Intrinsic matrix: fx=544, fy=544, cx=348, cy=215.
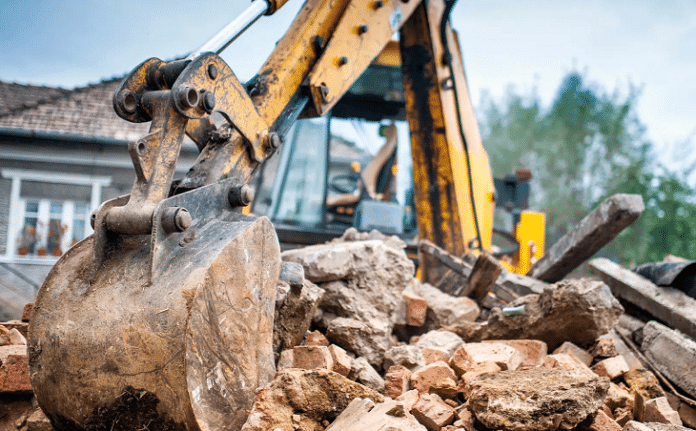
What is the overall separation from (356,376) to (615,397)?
1122 mm

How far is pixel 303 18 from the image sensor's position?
293cm

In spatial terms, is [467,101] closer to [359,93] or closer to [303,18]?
[359,93]

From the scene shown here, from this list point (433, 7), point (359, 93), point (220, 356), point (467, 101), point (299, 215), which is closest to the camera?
point (220, 356)

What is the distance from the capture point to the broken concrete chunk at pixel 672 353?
8.70 feet

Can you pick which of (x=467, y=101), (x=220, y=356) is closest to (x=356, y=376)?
(x=220, y=356)

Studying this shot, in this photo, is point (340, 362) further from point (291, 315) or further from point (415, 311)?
point (415, 311)

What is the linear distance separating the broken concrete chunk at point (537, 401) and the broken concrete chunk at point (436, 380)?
A: 0.70 feet

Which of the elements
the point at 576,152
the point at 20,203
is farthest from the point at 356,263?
the point at 576,152

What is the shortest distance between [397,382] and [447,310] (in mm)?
1169

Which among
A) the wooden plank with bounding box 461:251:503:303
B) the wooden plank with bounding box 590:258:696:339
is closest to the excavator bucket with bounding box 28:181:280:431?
the wooden plank with bounding box 461:251:503:303

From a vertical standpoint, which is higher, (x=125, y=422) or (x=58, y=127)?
(x=58, y=127)

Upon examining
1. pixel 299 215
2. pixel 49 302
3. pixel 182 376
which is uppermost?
pixel 299 215

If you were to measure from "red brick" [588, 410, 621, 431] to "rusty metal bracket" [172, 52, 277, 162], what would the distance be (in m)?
1.73

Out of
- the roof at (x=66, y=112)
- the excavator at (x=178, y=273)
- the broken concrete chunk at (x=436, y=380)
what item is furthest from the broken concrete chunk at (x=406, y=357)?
the roof at (x=66, y=112)
